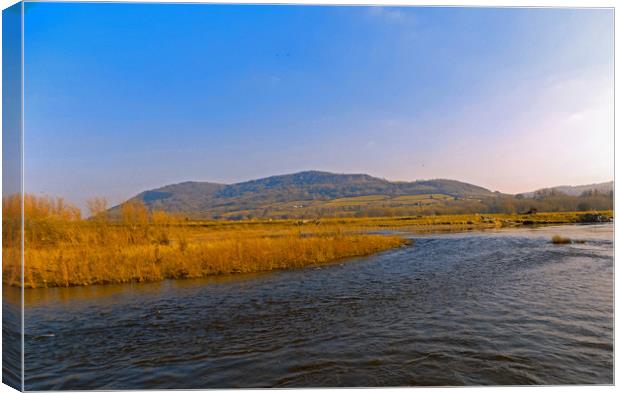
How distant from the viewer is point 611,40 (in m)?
6.67

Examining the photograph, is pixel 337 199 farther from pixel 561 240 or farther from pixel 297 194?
pixel 561 240

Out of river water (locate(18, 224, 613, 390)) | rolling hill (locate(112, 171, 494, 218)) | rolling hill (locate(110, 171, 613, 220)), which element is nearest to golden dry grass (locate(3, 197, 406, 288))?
river water (locate(18, 224, 613, 390))

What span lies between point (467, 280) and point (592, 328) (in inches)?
184

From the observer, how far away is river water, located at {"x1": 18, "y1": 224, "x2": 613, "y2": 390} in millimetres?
6316

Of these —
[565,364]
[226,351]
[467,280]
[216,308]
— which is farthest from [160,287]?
[565,364]

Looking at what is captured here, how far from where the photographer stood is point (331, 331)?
8211 millimetres

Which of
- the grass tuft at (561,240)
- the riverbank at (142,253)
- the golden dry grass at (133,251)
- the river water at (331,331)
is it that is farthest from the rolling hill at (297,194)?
the river water at (331,331)

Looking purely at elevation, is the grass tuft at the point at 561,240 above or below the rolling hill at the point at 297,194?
below

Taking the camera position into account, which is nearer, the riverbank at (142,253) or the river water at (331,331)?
the river water at (331,331)

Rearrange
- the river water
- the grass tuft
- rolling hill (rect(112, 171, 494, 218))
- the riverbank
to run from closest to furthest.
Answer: the river water
the riverbank
the grass tuft
rolling hill (rect(112, 171, 494, 218))

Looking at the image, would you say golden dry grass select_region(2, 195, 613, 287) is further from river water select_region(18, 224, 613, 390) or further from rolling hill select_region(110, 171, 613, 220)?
rolling hill select_region(110, 171, 613, 220)

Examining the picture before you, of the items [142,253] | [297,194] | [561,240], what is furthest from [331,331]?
[297,194]

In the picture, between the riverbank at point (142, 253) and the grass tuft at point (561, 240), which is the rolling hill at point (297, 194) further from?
the riverbank at point (142, 253)

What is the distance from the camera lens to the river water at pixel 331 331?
632 cm
